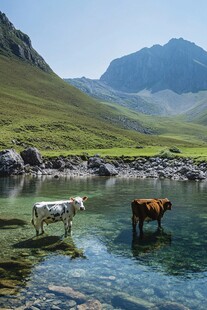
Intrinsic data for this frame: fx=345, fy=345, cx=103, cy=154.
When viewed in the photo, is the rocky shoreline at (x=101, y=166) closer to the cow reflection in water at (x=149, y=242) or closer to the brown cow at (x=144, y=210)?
the brown cow at (x=144, y=210)

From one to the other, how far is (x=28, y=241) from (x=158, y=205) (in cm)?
896

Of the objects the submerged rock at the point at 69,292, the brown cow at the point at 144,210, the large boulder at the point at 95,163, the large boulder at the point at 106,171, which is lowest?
the submerged rock at the point at 69,292

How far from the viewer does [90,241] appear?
1995cm

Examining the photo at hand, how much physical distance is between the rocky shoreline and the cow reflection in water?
39250 mm

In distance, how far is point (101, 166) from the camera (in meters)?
69.9

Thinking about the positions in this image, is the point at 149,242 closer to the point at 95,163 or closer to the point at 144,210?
the point at 144,210

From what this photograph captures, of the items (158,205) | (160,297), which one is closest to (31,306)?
(160,297)

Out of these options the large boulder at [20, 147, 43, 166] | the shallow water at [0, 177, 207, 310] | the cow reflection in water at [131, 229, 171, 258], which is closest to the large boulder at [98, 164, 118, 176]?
the large boulder at [20, 147, 43, 166]

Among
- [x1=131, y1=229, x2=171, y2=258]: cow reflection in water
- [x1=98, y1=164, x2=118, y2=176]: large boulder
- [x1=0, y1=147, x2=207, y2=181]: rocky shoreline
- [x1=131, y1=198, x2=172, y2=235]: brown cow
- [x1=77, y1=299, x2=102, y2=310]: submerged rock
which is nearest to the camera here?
[x1=77, y1=299, x2=102, y2=310]: submerged rock

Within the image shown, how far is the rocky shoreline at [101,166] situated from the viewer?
213 ft

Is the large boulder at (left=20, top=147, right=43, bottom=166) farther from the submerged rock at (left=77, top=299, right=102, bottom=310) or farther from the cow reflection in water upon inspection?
the submerged rock at (left=77, top=299, right=102, bottom=310)

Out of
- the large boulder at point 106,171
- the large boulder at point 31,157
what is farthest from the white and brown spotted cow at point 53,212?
the large boulder at point 31,157

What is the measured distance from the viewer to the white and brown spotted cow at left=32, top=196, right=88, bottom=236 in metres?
20.6

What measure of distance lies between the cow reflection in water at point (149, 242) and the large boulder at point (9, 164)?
48411 millimetres
